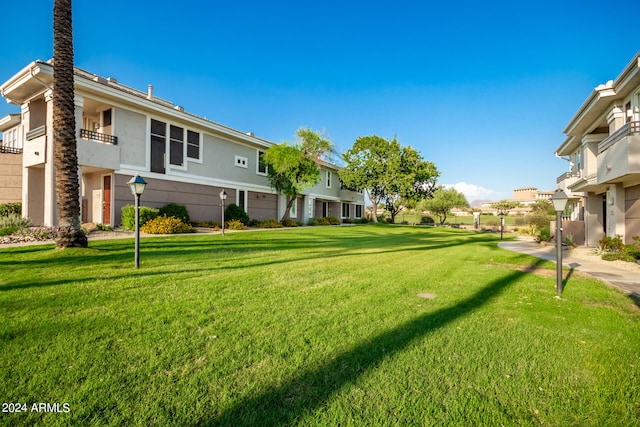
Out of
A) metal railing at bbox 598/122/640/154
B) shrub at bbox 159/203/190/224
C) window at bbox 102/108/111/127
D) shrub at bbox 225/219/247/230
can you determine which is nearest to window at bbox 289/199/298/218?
shrub at bbox 225/219/247/230

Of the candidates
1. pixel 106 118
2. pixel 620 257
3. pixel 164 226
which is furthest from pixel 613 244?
pixel 106 118

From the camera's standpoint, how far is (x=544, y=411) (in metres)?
2.31

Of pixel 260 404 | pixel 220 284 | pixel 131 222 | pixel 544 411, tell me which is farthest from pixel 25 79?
pixel 544 411

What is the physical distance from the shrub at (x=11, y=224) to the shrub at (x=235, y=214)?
9040 millimetres

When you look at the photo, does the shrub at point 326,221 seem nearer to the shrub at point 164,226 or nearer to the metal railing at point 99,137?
the shrub at point 164,226

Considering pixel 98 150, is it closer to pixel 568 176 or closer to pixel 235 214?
pixel 235 214

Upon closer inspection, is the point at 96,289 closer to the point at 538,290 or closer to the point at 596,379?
the point at 596,379

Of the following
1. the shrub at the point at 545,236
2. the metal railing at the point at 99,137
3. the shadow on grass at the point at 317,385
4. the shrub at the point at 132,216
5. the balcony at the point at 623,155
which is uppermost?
the metal railing at the point at 99,137

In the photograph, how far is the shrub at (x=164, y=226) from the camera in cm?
1336

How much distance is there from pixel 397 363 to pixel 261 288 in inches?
118

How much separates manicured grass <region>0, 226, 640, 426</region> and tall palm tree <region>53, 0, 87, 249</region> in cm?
265

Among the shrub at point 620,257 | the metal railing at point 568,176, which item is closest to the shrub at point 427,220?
the metal railing at point 568,176

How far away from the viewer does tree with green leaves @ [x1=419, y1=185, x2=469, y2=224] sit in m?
45.0

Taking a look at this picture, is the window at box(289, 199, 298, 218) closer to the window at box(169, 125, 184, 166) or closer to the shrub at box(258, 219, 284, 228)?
the shrub at box(258, 219, 284, 228)
